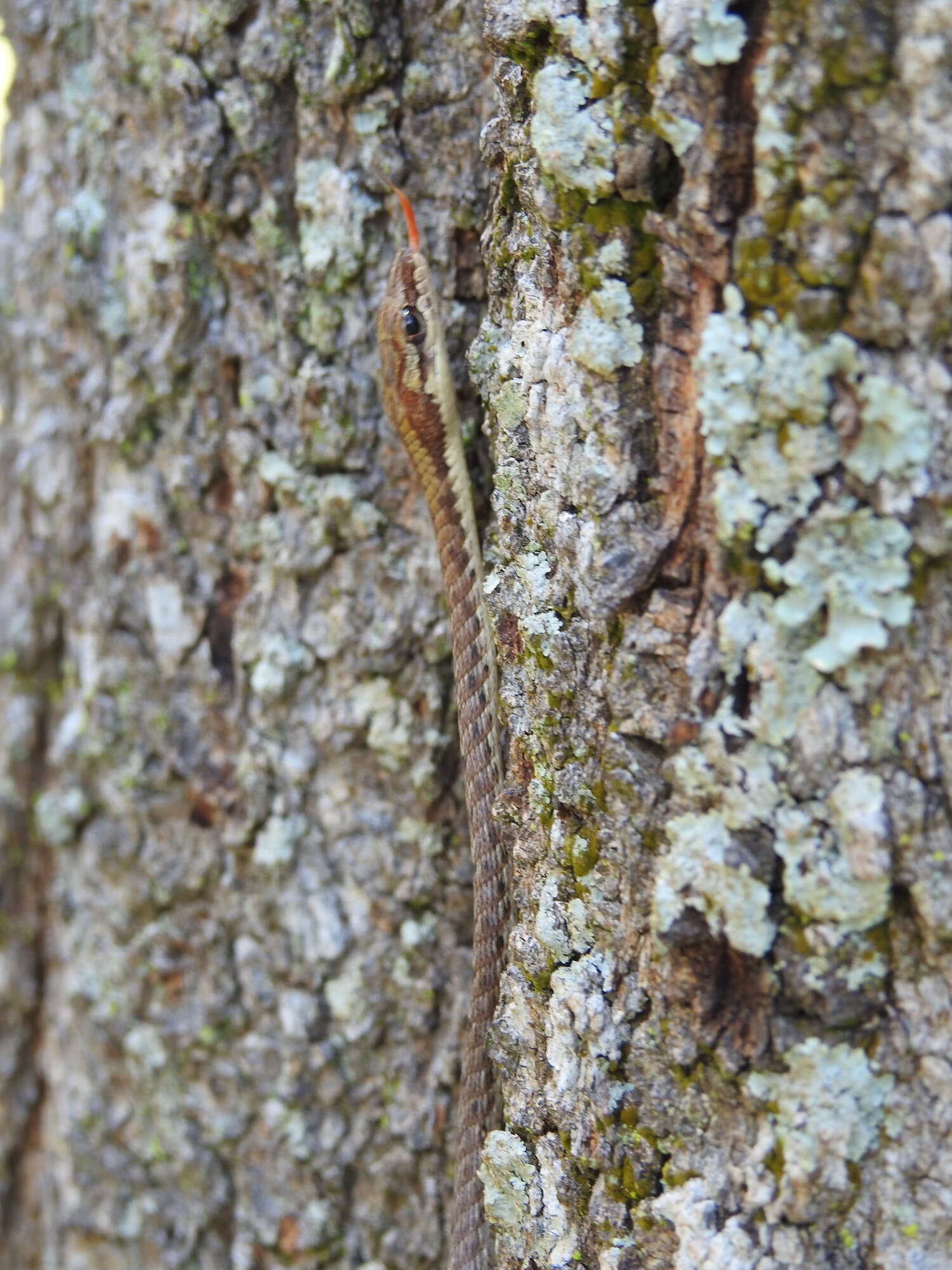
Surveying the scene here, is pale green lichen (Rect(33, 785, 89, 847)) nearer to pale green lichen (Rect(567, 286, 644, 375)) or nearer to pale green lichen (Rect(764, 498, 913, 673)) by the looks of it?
pale green lichen (Rect(567, 286, 644, 375))

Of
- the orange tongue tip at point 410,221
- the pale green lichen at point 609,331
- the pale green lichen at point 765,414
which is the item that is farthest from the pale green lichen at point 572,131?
the orange tongue tip at point 410,221

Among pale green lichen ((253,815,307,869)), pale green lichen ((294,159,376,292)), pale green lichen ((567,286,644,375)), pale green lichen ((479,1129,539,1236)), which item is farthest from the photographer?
pale green lichen ((253,815,307,869))

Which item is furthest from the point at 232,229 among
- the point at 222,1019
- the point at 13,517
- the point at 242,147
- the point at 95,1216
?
the point at 95,1216

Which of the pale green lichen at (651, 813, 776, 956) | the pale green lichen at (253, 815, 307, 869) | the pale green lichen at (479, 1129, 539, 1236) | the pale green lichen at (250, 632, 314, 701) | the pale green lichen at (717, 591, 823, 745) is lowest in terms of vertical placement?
the pale green lichen at (479, 1129, 539, 1236)

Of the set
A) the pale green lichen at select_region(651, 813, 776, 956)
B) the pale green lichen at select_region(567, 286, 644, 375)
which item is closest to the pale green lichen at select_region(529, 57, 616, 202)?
the pale green lichen at select_region(567, 286, 644, 375)

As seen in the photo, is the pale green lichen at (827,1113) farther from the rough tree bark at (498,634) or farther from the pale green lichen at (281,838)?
the pale green lichen at (281,838)

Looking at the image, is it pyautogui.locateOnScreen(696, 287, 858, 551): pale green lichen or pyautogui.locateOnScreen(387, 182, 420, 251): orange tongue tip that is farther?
pyautogui.locateOnScreen(387, 182, 420, 251): orange tongue tip
